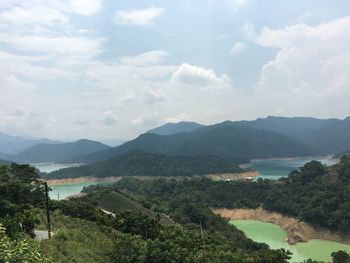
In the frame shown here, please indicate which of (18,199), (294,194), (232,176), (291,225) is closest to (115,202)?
(291,225)

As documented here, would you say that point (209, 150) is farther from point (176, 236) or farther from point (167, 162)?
point (176, 236)

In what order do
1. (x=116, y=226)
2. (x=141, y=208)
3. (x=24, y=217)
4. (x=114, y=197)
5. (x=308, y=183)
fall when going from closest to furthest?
(x=24, y=217) → (x=116, y=226) → (x=141, y=208) → (x=114, y=197) → (x=308, y=183)

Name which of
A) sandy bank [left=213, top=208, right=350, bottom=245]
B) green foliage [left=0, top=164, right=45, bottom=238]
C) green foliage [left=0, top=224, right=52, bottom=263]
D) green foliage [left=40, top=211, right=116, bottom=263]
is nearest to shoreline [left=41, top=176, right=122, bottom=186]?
sandy bank [left=213, top=208, right=350, bottom=245]

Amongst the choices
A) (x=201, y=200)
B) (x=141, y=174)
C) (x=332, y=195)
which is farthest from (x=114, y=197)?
(x=141, y=174)

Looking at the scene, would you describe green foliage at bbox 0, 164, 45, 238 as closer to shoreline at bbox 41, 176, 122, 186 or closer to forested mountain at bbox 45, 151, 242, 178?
forested mountain at bbox 45, 151, 242, 178

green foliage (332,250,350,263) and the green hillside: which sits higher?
the green hillside

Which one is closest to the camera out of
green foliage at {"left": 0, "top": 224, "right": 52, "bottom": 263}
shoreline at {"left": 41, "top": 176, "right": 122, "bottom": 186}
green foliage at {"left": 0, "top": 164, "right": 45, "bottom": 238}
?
green foliage at {"left": 0, "top": 224, "right": 52, "bottom": 263}

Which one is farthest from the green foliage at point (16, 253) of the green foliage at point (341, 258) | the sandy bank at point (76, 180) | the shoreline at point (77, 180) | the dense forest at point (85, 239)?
the sandy bank at point (76, 180)
